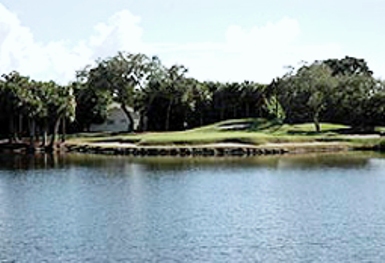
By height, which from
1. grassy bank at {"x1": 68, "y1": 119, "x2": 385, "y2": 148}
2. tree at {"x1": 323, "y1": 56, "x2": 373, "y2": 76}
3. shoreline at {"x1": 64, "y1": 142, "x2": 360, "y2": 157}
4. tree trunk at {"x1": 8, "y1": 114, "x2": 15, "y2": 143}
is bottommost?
shoreline at {"x1": 64, "y1": 142, "x2": 360, "y2": 157}

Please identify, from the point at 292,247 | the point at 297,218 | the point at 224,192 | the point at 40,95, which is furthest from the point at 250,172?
the point at 40,95

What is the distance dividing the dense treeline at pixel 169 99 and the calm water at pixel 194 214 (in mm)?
31027

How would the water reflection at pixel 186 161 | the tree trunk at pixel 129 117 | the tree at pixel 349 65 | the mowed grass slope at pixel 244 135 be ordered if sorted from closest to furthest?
1. the water reflection at pixel 186 161
2. the mowed grass slope at pixel 244 135
3. the tree trunk at pixel 129 117
4. the tree at pixel 349 65

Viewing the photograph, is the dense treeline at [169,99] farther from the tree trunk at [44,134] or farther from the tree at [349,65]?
the tree at [349,65]

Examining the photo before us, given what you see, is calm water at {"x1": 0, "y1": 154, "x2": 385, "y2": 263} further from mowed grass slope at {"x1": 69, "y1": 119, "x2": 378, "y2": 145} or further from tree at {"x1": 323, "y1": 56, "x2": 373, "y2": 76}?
tree at {"x1": 323, "y1": 56, "x2": 373, "y2": 76}

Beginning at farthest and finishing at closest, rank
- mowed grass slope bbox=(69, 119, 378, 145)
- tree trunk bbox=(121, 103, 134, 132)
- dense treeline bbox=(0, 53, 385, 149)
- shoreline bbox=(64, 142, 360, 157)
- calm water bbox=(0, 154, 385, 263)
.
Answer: tree trunk bbox=(121, 103, 134, 132)
dense treeline bbox=(0, 53, 385, 149)
mowed grass slope bbox=(69, 119, 378, 145)
shoreline bbox=(64, 142, 360, 157)
calm water bbox=(0, 154, 385, 263)

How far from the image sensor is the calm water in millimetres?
29203

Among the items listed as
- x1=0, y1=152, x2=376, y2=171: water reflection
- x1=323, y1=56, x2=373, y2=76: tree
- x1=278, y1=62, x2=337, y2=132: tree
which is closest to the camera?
x1=0, y1=152, x2=376, y2=171: water reflection

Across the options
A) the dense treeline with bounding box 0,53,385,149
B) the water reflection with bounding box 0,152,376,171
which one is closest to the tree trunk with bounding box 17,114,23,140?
the dense treeline with bounding box 0,53,385,149

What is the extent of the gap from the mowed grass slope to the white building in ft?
37.3

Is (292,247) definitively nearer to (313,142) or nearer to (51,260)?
(51,260)

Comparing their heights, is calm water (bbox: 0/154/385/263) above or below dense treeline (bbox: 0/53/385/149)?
below

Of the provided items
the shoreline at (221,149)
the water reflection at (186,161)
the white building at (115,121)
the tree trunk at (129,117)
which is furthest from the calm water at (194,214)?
the white building at (115,121)

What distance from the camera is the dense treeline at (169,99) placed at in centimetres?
9506
